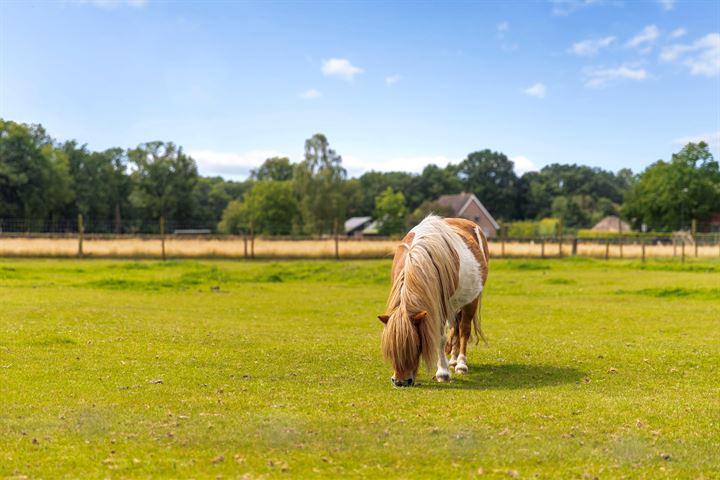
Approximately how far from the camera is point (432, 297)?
7.63m

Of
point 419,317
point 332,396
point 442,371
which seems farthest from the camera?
point 442,371

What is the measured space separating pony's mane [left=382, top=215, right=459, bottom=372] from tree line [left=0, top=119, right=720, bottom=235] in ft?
152

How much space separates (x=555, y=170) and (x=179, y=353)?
14302cm

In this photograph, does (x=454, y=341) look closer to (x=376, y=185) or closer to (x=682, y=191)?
(x=682, y=191)

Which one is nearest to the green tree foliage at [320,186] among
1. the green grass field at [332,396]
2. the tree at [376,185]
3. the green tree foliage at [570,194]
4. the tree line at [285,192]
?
the tree line at [285,192]

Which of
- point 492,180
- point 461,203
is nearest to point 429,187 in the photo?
point 492,180

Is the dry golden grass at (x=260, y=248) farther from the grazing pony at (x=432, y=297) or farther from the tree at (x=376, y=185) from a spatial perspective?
the tree at (x=376, y=185)

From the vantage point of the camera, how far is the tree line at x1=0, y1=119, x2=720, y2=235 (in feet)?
217

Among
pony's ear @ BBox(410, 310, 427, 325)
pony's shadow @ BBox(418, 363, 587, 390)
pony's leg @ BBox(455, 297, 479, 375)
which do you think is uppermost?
pony's ear @ BBox(410, 310, 427, 325)

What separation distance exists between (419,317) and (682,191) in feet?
254

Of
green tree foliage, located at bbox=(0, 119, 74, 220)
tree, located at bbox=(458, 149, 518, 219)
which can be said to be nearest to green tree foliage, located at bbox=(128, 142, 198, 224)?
green tree foliage, located at bbox=(0, 119, 74, 220)

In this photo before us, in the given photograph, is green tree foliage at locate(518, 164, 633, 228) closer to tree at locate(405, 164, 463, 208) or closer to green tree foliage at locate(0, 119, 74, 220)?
tree at locate(405, 164, 463, 208)

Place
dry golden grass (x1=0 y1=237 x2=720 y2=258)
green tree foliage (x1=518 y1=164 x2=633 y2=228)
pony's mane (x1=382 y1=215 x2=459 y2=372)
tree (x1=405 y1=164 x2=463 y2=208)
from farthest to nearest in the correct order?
1. green tree foliage (x1=518 y1=164 x2=633 y2=228)
2. tree (x1=405 y1=164 x2=463 y2=208)
3. dry golden grass (x1=0 y1=237 x2=720 y2=258)
4. pony's mane (x1=382 y1=215 x2=459 y2=372)

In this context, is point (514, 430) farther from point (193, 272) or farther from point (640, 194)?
point (640, 194)
